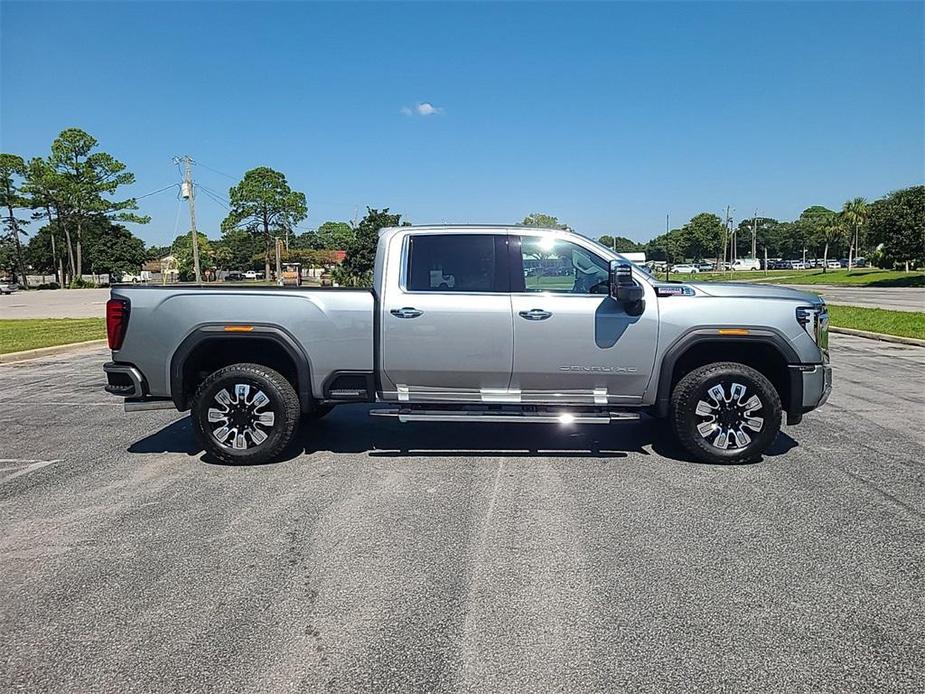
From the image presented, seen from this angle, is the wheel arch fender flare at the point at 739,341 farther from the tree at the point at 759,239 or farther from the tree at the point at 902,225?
the tree at the point at 759,239

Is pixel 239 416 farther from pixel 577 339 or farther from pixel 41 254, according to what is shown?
pixel 41 254

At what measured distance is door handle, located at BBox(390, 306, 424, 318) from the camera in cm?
535

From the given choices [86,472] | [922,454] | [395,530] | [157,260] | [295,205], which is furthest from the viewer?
[157,260]

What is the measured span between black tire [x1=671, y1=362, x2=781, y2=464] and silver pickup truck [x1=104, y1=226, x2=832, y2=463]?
0.04 ft

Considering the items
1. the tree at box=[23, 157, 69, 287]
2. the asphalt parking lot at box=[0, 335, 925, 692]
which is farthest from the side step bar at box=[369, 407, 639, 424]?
the tree at box=[23, 157, 69, 287]

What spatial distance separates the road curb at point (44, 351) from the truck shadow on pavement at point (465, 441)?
23.3ft

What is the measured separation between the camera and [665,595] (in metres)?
3.35

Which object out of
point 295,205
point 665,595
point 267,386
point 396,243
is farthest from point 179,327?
point 295,205

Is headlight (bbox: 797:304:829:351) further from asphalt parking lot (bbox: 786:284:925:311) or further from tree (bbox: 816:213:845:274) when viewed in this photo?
tree (bbox: 816:213:845:274)

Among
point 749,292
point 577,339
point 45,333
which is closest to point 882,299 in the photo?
point 749,292

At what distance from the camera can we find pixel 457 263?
Answer: 5578mm

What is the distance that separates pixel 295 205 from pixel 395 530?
82.5m

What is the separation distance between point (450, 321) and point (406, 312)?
14.6 inches

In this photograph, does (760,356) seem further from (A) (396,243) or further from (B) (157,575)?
(B) (157,575)
